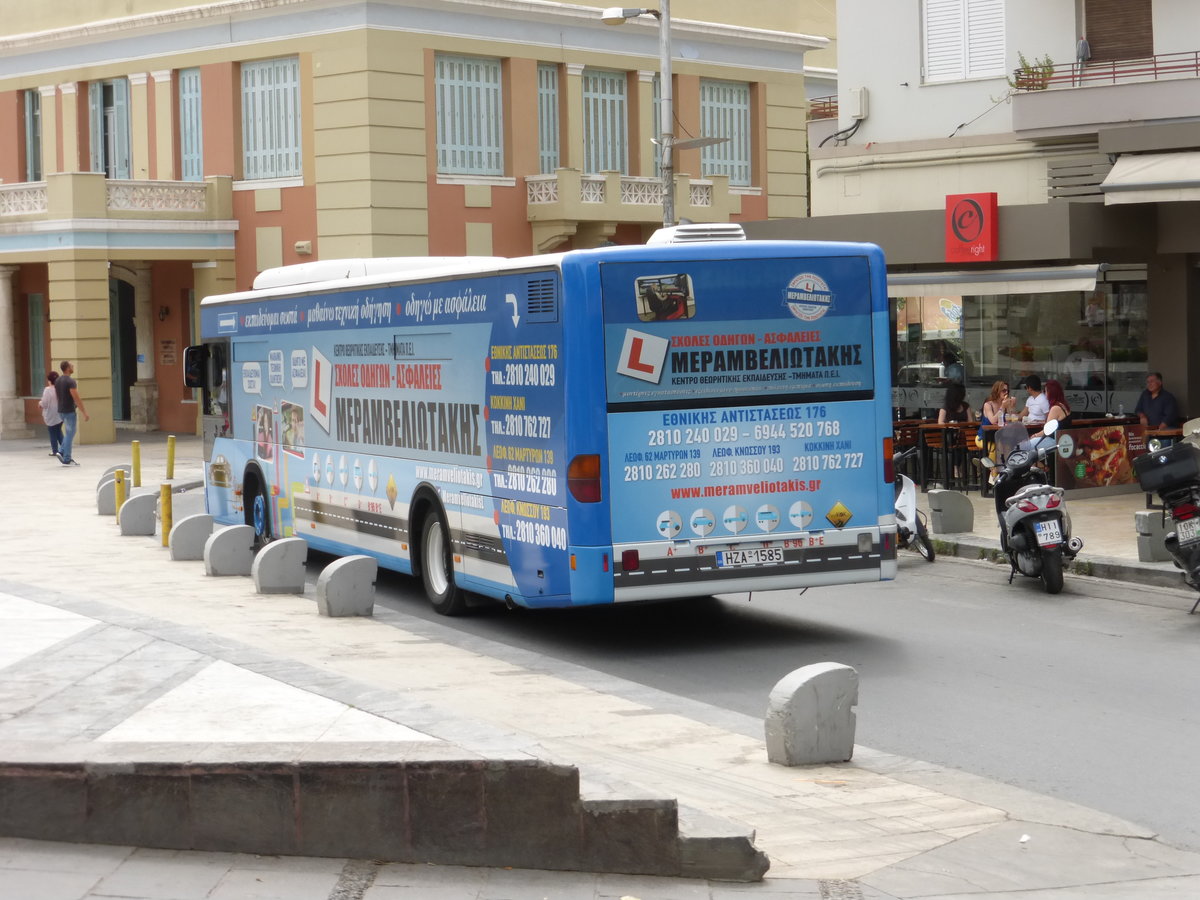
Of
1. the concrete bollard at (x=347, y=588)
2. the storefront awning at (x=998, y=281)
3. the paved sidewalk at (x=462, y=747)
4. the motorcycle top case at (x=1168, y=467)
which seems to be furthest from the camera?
the storefront awning at (x=998, y=281)

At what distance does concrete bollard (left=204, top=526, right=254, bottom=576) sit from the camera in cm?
1580

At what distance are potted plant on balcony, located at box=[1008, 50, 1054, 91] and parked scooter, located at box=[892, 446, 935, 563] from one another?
25.4 feet

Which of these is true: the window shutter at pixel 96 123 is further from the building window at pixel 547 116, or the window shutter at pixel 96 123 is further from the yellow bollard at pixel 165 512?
the yellow bollard at pixel 165 512

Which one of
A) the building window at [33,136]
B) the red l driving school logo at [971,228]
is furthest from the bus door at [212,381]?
the building window at [33,136]

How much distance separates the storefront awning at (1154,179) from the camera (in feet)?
64.0

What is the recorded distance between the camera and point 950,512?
1795cm

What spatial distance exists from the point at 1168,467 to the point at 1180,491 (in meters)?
0.21

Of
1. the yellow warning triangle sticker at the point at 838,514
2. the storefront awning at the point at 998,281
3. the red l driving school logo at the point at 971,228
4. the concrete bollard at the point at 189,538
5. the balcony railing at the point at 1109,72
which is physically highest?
the balcony railing at the point at 1109,72

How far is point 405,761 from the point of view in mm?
6844

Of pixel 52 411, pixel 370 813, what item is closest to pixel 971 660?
pixel 370 813

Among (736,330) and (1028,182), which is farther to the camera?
(1028,182)

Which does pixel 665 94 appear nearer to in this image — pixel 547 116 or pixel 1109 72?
pixel 1109 72

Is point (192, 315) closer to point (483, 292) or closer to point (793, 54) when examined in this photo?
point (793, 54)

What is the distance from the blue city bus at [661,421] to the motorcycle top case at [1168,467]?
2.18m
